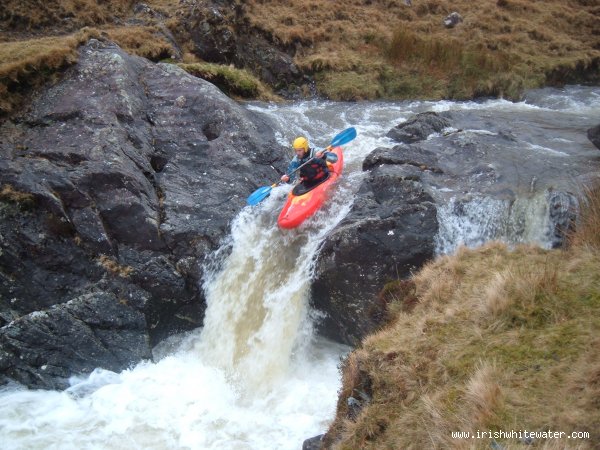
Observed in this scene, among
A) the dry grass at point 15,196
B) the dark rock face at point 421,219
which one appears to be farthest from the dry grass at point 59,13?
the dark rock face at point 421,219

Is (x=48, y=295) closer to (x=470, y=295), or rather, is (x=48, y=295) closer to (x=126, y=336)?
(x=126, y=336)

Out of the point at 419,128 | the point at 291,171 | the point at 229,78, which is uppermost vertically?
the point at 229,78

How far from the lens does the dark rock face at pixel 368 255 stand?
22.0 feet

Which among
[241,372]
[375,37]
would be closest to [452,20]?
[375,37]

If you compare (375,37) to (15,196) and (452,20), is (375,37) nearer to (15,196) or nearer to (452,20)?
(452,20)

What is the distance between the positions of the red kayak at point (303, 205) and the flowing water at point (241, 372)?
167 millimetres

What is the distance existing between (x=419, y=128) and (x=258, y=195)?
398 cm

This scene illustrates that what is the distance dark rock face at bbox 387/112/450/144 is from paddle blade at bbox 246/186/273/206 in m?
3.46

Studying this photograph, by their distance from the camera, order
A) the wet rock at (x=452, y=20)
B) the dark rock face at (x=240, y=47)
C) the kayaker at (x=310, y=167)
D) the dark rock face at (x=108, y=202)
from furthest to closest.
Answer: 1. the wet rock at (x=452, y=20)
2. the dark rock face at (x=240, y=47)
3. the kayaker at (x=310, y=167)
4. the dark rock face at (x=108, y=202)

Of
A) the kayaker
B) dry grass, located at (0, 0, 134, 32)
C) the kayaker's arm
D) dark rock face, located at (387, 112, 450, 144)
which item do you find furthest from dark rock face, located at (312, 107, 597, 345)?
dry grass, located at (0, 0, 134, 32)

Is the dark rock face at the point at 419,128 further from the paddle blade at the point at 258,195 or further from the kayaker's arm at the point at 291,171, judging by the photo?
the paddle blade at the point at 258,195

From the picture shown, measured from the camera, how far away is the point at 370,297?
6.72m

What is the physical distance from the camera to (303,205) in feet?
26.2

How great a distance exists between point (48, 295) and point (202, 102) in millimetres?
4622
